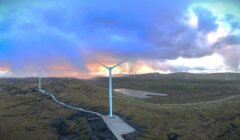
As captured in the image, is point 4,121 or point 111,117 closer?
point 111,117

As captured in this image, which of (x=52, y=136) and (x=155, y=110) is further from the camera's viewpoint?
(x=155, y=110)

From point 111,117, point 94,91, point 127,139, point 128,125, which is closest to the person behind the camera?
point 127,139

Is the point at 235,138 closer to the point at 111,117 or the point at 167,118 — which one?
the point at 167,118

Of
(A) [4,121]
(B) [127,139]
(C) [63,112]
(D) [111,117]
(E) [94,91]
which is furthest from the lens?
(E) [94,91]

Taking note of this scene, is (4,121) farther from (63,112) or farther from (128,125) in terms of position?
(128,125)

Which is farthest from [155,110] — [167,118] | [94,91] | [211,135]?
[94,91]

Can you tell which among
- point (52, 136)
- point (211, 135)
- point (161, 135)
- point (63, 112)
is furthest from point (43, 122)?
point (211, 135)

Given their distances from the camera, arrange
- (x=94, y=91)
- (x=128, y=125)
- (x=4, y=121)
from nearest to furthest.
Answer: (x=128, y=125)
(x=4, y=121)
(x=94, y=91)

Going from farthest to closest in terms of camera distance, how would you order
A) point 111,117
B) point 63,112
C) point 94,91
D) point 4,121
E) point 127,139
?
point 94,91, point 63,112, point 4,121, point 111,117, point 127,139

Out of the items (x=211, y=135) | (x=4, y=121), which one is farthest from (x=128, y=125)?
(x=4, y=121)
